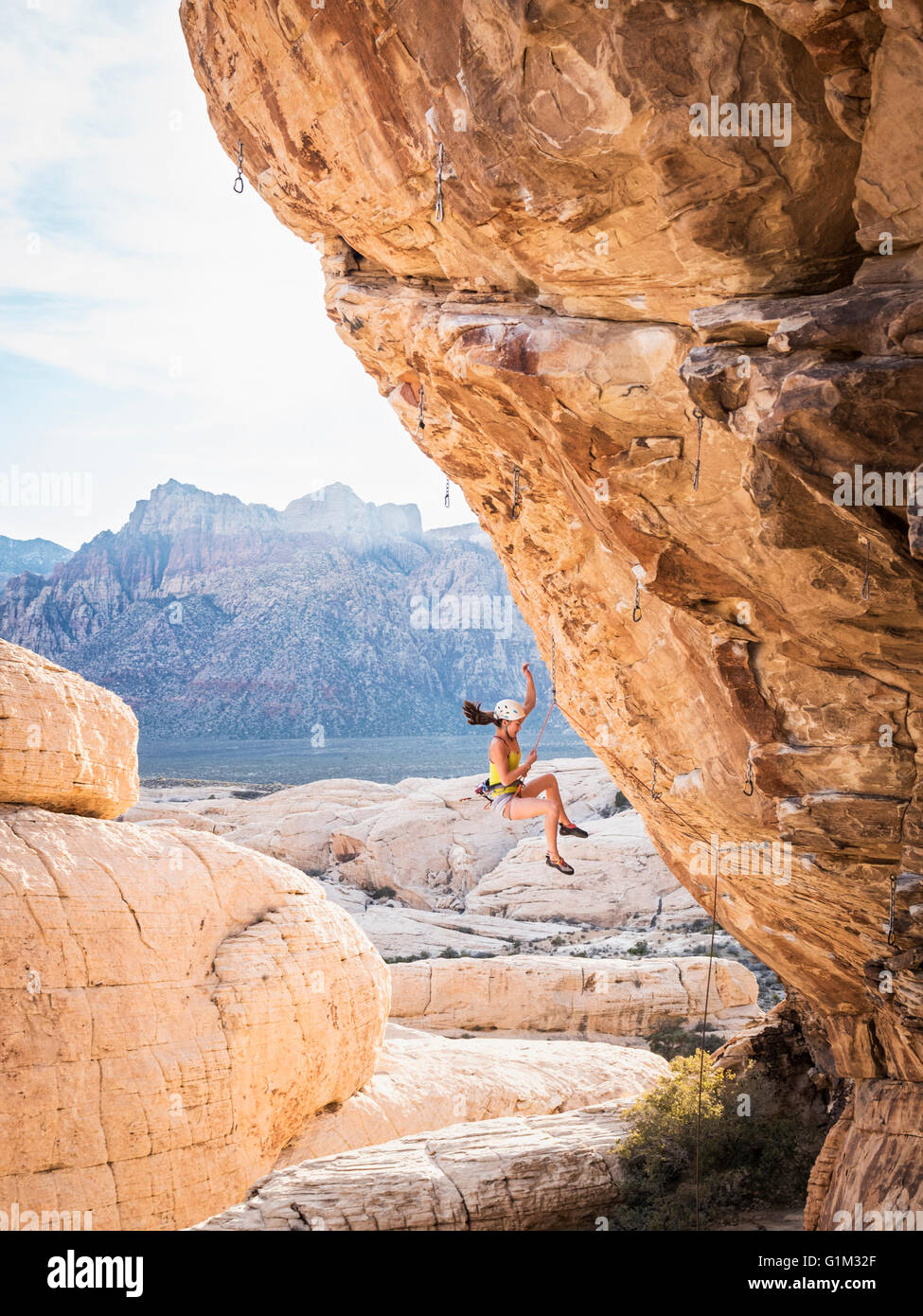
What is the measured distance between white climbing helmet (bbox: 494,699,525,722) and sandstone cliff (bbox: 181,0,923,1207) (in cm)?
113

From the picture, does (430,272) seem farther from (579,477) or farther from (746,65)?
(746,65)

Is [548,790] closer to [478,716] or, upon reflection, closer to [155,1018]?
[478,716]

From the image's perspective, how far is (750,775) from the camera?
10.2m

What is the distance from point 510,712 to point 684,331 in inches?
202

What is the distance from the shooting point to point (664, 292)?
8.05 m

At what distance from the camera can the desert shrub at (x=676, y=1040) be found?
2452cm

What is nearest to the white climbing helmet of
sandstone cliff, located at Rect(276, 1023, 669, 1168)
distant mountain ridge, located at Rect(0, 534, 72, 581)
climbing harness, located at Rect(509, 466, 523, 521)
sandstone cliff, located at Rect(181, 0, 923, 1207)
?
sandstone cliff, located at Rect(181, 0, 923, 1207)

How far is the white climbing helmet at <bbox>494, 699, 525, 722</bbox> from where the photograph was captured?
11.8 meters

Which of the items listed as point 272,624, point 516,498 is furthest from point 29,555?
point 516,498

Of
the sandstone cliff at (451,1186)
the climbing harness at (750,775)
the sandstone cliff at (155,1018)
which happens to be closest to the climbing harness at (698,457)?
the climbing harness at (750,775)

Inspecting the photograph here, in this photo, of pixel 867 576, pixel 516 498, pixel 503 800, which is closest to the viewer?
pixel 867 576

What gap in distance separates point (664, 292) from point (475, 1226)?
33.3 feet

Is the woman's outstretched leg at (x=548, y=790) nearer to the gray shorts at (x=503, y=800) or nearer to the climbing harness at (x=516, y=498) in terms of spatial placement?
the gray shorts at (x=503, y=800)

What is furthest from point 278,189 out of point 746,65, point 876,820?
point 876,820
